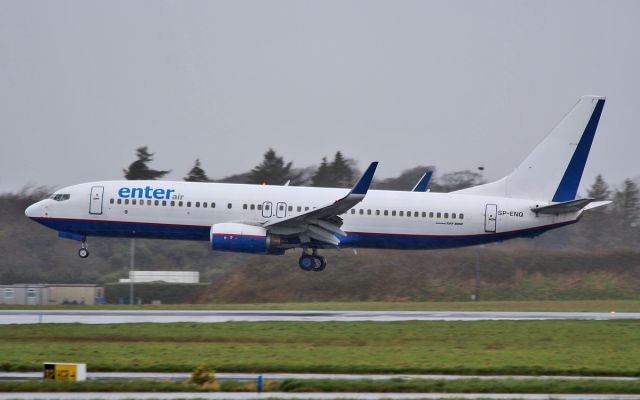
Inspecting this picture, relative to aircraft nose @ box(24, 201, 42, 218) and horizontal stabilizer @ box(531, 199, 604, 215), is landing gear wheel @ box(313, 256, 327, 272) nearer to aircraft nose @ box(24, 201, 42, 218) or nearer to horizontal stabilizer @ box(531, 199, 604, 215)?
horizontal stabilizer @ box(531, 199, 604, 215)

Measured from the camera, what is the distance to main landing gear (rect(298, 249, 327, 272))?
153ft

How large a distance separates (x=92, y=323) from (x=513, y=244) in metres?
40.7

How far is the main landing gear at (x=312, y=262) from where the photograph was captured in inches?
1832

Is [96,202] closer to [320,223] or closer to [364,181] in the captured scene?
[320,223]

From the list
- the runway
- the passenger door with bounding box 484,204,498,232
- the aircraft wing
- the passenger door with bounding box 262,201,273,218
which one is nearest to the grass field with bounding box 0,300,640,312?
the runway

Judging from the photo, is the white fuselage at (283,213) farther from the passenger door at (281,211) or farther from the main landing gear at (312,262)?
the main landing gear at (312,262)

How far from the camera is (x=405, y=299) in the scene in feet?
197

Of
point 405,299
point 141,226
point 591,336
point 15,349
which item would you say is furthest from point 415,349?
point 405,299

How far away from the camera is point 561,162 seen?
156 ft

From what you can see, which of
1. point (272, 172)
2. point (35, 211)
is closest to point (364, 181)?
point (35, 211)

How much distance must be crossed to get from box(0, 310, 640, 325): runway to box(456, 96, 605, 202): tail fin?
23.0ft

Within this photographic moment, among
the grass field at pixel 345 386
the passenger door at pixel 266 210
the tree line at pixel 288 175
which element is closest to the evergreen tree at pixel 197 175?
the tree line at pixel 288 175

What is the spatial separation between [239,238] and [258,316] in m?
6.17

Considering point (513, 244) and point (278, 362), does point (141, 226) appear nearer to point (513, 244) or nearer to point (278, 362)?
point (278, 362)
